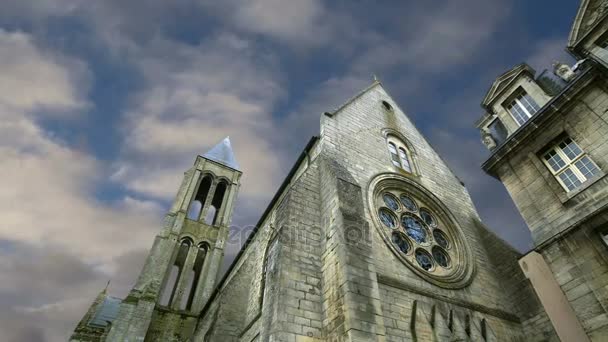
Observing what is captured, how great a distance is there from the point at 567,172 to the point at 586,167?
1.65 feet

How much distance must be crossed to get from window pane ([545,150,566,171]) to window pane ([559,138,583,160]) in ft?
0.76

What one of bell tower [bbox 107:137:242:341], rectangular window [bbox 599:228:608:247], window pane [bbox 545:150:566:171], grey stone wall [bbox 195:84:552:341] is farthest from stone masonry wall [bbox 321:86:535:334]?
bell tower [bbox 107:137:242:341]

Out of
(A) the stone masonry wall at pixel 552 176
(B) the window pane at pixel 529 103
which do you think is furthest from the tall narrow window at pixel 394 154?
(B) the window pane at pixel 529 103

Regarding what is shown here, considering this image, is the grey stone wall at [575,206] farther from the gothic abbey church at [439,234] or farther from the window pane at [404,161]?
the window pane at [404,161]

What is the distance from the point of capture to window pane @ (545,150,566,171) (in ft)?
28.5

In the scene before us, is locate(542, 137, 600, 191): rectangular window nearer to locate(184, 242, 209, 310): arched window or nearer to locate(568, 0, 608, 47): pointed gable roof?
locate(568, 0, 608, 47): pointed gable roof

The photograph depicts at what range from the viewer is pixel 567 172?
8430mm

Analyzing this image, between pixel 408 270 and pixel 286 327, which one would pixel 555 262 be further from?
pixel 286 327

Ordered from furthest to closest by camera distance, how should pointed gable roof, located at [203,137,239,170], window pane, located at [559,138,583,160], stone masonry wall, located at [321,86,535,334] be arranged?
pointed gable roof, located at [203,137,239,170] < window pane, located at [559,138,583,160] < stone masonry wall, located at [321,86,535,334]

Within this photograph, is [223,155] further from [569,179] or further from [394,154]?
[569,179]

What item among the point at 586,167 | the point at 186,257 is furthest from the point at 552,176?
the point at 186,257

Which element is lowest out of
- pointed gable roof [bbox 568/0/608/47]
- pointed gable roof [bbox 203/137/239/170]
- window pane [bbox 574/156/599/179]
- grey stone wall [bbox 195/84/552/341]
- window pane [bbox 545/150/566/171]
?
grey stone wall [bbox 195/84/552/341]

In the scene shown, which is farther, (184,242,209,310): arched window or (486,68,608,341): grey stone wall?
(184,242,209,310): arched window

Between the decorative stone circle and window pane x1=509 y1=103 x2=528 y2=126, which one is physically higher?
window pane x1=509 y1=103 x2=528 y2=126
